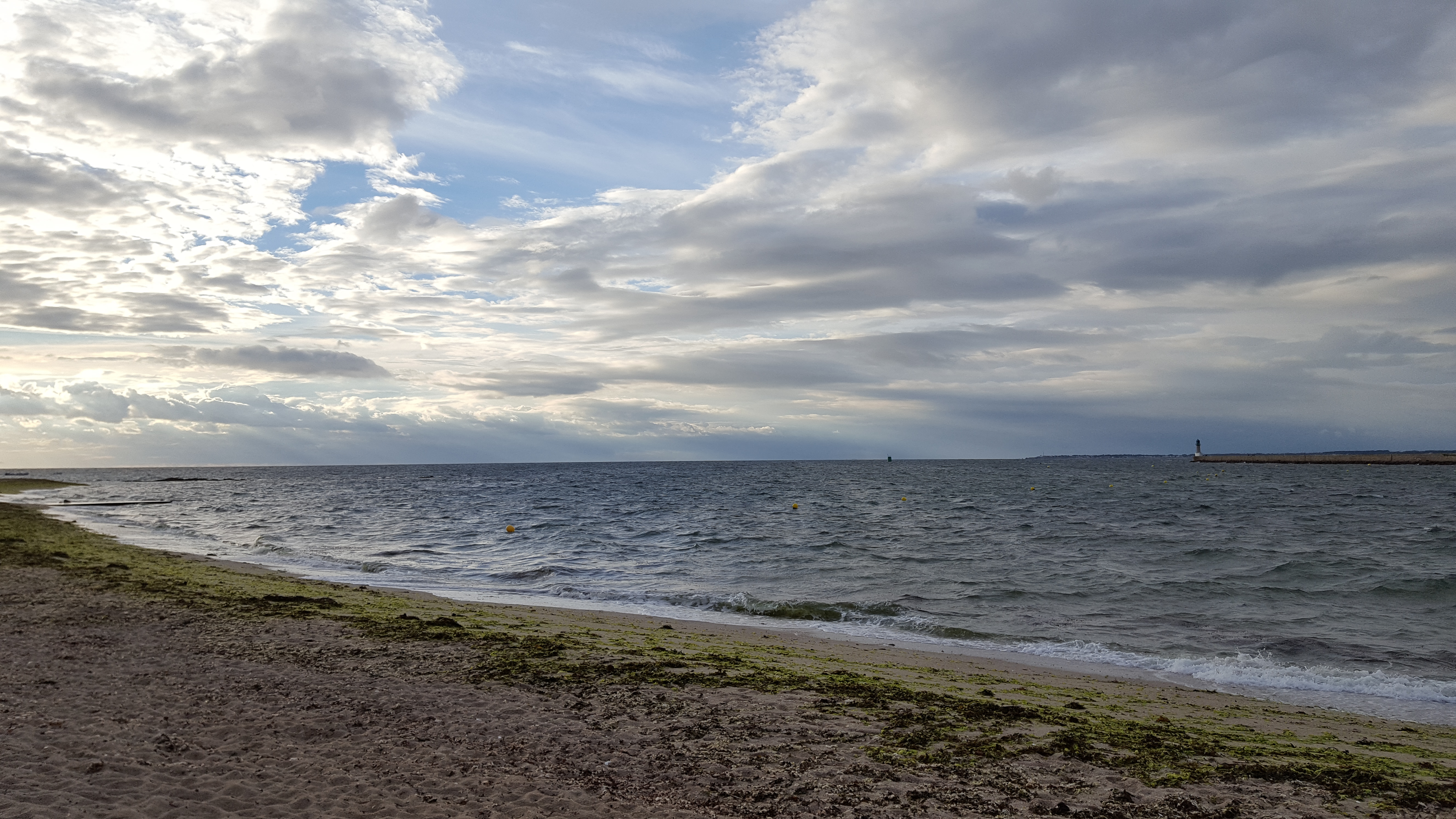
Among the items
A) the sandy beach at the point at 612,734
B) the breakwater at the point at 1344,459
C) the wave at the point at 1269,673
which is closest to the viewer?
the sandy beach at the point at 612,734

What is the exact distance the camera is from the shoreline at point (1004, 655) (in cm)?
1075

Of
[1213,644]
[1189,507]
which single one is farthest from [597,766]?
[1189,507]

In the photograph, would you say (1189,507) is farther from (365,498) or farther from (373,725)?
(365,498)

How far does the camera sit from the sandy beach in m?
6.12

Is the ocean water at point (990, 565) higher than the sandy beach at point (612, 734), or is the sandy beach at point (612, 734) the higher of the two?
the sandy beach at point (612, 734)

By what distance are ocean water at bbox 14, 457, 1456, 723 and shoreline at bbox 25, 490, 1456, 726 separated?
85mm

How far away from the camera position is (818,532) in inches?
1372

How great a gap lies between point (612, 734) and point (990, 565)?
19405 millimetres

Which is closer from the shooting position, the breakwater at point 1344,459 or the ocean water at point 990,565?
the ocean water at point 990,565

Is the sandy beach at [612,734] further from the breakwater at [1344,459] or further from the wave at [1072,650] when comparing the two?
the breakwater at [1344,459]

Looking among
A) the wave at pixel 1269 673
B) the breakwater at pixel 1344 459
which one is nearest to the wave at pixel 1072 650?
the wave at pixel 1269 673

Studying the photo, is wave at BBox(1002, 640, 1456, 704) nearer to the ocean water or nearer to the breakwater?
the ocean water

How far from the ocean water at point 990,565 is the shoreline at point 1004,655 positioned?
→ 0.09 meters

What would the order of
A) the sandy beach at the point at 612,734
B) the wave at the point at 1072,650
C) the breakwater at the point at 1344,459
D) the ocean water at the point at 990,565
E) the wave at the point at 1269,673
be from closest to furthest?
the sandy beach at the point at 612,734, the wave at the point at 1269,673, the wave at the point at 1072,650, the ocean water at the point at 990,565, the breakwater at the point at 1344,459
